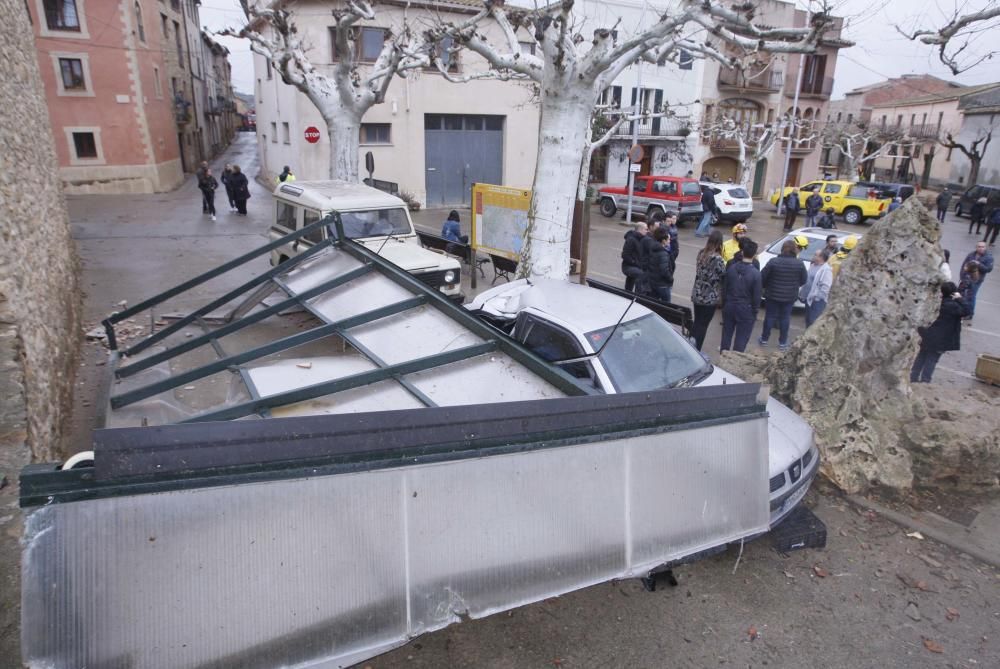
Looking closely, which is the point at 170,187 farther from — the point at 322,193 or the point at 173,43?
the point at 322,193

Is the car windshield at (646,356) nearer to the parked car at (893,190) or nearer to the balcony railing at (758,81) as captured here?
the parked car at (893,190)

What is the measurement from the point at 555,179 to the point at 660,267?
1.96 metres

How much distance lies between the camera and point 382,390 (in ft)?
12.4

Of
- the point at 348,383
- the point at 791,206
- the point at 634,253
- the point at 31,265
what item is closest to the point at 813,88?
the point at 791,206

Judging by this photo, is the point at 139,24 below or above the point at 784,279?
above

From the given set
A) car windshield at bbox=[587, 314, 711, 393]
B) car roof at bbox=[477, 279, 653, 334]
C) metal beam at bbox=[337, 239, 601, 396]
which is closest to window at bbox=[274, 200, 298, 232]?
metal beam at bbox=[337, 239, 601, 396]

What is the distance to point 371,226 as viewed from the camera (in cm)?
943

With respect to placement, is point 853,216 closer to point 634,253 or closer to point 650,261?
point 634,253

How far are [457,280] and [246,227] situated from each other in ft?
36.7

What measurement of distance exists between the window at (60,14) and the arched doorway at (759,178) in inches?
1308

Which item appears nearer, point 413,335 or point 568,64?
point 413,335

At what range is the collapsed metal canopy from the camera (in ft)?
12.0

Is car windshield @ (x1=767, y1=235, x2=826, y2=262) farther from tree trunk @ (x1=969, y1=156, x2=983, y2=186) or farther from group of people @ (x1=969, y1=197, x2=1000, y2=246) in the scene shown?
tree trunk @ (x1=969, y1=156, x2=983, y2=186)

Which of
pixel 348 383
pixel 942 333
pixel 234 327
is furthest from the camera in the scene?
pixel 942 333
